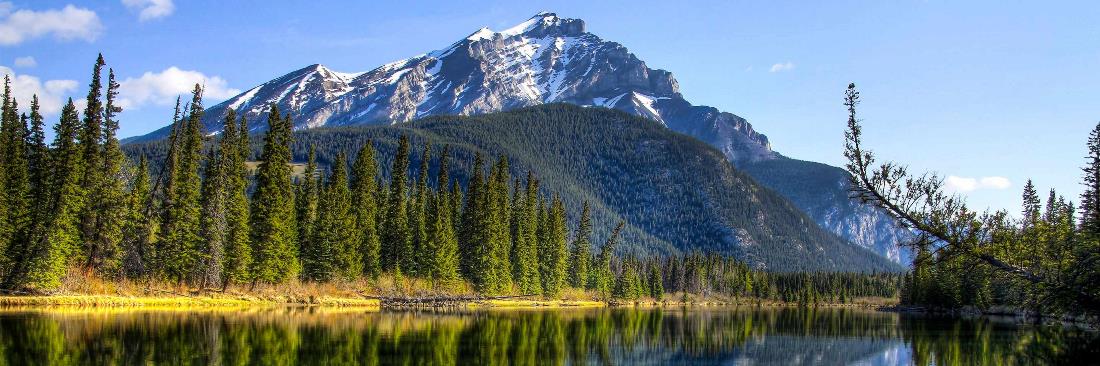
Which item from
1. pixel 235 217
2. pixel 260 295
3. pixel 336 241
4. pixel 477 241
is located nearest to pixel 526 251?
pixel 477 241

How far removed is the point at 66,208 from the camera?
58.7m

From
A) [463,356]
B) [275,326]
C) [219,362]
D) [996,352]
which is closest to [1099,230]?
[996,352]

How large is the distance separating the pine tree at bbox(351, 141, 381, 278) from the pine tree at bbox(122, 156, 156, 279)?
78.4 feet

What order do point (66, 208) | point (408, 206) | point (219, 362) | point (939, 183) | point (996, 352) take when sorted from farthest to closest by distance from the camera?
1. point (408, 206)
2. point (66, 208)
3. point (996, 352)
4. point (219, 362)
5. point (939, 183)

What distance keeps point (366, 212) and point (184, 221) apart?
2860 centimetres

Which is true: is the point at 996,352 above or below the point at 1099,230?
below

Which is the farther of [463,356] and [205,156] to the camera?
[205,156]

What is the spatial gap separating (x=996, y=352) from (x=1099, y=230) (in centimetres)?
1636

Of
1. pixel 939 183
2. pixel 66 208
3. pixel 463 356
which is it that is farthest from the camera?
pixel 66 208

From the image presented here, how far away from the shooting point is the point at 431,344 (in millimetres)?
40031

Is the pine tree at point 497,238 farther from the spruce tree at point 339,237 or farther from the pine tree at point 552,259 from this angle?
the spruce tree at point 339,237

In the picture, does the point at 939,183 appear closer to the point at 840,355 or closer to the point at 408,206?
the point at 840,355

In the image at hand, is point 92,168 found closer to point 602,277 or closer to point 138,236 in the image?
point 138,236

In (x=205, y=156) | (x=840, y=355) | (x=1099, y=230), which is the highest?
(x=205, y=156)
